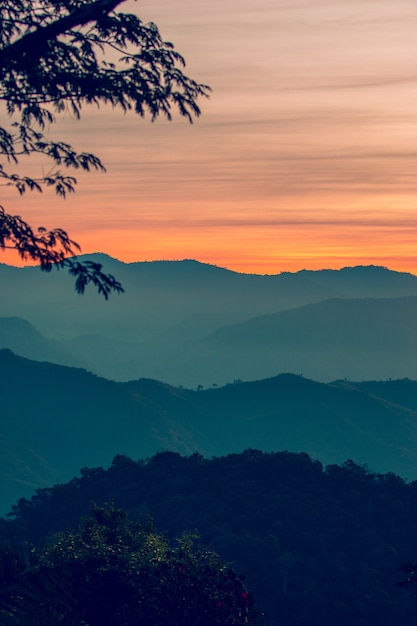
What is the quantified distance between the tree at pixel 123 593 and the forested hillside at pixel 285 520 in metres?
52.7

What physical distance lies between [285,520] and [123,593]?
86.9 meters

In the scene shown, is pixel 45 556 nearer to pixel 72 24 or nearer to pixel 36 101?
pixel 36 101

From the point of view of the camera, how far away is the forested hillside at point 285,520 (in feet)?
277

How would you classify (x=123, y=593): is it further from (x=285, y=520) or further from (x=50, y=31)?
(x=285, y=520)

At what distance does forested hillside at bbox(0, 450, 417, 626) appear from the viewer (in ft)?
277

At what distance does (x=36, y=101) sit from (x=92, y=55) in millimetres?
1578

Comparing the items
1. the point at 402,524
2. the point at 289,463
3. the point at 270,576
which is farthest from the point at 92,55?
the point at 289,463

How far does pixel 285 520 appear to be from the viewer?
346ft

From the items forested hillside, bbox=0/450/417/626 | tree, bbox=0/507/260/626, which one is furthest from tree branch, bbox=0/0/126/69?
forested hillside, bbox=0/450/417/626

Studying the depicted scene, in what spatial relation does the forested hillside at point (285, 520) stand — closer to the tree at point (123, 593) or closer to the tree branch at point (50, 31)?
the tree at point (123, 593)

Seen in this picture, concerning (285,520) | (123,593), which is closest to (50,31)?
(123,593)

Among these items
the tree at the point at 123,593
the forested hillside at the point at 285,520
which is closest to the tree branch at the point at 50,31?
the tree at the point at 123,593

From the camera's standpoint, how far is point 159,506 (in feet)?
366

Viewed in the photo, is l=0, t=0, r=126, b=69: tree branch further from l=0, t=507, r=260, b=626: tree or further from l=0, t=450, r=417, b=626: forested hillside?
l=0, t=450, r=417, b=626: forested hillside
